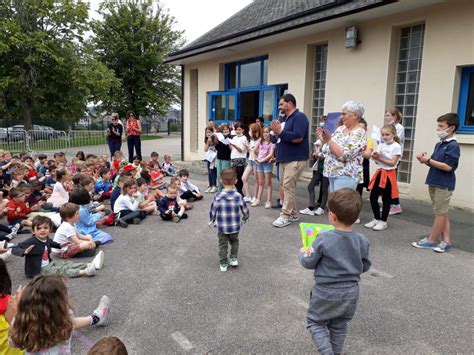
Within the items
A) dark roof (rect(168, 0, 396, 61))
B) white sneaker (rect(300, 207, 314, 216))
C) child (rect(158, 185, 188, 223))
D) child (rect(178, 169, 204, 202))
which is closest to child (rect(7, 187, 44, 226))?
child (rect(158, 185, 188, 223))

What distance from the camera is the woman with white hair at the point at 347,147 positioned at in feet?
14.2

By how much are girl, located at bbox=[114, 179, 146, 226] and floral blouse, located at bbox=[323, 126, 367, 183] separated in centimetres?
336

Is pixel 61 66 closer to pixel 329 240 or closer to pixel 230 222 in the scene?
pixel 230 222

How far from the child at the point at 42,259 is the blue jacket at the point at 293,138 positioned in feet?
10.2

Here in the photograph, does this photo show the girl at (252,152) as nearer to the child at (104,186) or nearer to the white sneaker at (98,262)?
the child at (104,186)

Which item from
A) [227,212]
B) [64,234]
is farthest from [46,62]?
[227,212]

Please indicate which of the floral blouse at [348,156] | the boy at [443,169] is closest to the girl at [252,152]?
the floral blouse at [348,156]

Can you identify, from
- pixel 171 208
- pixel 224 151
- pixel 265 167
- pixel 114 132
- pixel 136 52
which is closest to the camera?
pixel 171 208

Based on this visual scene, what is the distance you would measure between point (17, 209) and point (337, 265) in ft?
18.1

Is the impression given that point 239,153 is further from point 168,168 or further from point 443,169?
point 168,168

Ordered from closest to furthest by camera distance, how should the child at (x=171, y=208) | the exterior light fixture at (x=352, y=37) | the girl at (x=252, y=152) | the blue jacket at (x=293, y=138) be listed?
the blue jacket at (x=293, y=138) < the child at (x=171, y=208) < the girl at (x=252, y=152) < the exterior light fixture at (x=352, y=37)

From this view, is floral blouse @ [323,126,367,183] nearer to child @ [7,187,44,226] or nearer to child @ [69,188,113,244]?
child @ [69,188,113,244]

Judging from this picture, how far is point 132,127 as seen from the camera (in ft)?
39.8

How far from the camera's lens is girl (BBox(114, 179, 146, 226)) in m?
6.15
